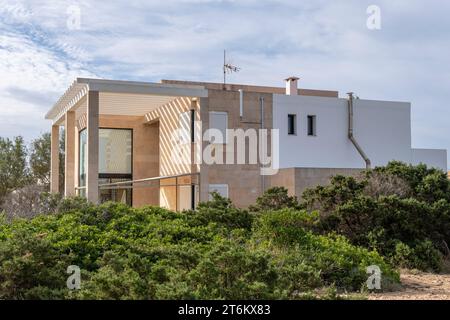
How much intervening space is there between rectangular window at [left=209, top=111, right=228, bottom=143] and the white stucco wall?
243 cm

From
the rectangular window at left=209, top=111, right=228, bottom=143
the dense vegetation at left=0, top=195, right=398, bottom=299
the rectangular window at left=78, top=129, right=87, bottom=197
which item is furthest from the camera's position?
the rectangular window at left=78, top=129, right=87, bottom=197

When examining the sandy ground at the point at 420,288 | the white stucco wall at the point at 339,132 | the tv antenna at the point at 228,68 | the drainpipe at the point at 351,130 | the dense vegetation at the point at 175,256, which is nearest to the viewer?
the dense vegetation at the point at 175,256

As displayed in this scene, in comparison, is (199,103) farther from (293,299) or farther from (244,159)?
(293,299)

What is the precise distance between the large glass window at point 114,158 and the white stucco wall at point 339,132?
787cm

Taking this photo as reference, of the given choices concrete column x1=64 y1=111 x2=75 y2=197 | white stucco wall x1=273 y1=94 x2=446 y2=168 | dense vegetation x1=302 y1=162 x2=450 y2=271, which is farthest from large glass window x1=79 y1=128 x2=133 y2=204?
dense vegetation x1=302 y1=162 x2=450 y2=271

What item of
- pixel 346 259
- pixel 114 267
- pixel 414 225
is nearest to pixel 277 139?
pixel 414 225

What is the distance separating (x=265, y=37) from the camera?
1606 centimetres

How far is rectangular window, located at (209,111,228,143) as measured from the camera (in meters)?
21.6

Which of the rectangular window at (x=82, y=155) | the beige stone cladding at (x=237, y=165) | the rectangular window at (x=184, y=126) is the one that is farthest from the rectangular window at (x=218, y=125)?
the rectangular window at (x=82, y=155)

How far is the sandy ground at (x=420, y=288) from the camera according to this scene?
8.03 m

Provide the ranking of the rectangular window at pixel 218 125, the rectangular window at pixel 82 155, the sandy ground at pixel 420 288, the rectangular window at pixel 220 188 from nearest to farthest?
the sandy ground at pixel 420 288
the rectangular window at pixel 220 188
the rectangular window at pixel 218 125
the rectangular window at pixel 82 155

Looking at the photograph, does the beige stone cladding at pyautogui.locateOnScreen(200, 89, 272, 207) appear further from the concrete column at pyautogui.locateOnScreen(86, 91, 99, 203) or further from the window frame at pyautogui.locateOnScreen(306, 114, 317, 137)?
the concrete column at pyautogui.locateOnScreen(86, 91, 99, 203)

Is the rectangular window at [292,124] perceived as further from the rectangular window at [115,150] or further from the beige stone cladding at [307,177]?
the rectangular window at [115,150]

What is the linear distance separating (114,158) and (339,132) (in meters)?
10.3
